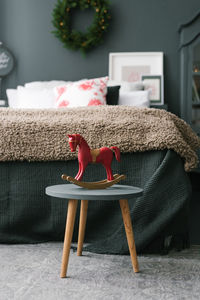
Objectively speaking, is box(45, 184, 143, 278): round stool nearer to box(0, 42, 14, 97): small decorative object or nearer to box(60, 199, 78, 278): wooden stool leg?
box(60, 199, 78, 278): wooden stool leg

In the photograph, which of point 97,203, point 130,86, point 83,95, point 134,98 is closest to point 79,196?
point 97,203

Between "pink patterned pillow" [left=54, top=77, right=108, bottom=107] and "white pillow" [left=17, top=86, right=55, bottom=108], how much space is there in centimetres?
11

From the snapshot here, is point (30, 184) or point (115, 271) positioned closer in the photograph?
point (115, 271)

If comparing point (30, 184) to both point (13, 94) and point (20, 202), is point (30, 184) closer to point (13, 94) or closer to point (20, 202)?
point (20, 202)

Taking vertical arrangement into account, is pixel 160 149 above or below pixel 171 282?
above

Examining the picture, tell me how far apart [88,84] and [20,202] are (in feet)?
4.33

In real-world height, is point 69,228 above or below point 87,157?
below

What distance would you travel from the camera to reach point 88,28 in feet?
12.3

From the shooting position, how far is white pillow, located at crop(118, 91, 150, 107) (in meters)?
2.93

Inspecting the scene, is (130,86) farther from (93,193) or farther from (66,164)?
(93,193)

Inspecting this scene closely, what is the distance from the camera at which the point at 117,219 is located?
1.68 metres

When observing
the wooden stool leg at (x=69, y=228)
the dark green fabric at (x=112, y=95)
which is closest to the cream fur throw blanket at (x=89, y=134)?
the wooden stool leg at (x=69, y=228)

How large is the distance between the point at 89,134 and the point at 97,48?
231 cm

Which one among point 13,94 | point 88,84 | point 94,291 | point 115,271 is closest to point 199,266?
point 115,271
